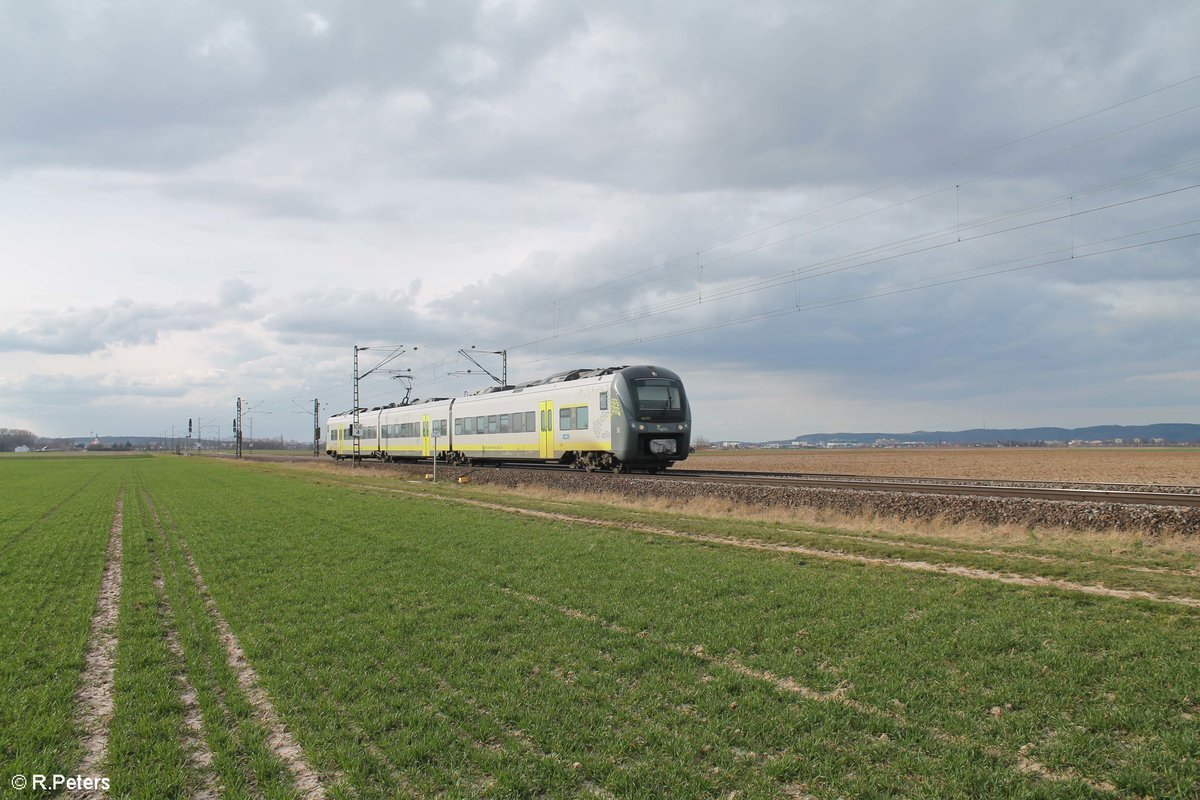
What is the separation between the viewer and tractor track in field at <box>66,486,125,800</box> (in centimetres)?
480

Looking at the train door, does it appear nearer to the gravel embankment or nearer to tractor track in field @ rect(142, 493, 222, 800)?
the gravel embankment

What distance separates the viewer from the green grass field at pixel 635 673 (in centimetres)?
454

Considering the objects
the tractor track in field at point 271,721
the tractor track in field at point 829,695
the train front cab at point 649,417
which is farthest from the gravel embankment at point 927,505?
the tractor track in field at point 271,721

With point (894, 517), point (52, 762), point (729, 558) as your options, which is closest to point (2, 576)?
point (52, 762)

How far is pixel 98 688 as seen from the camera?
20.5ft

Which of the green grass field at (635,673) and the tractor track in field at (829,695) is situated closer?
the tractor track in field at (829,695)

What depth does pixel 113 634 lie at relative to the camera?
8.02 metres

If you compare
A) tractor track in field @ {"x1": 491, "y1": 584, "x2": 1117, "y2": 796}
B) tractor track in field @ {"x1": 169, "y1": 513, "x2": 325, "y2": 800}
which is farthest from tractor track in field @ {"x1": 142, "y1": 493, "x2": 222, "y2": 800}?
tractor track in field @ {"x1": 491, "y1": 584, "x2": 1117, "y2": 796}

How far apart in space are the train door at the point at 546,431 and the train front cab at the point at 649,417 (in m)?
4.47

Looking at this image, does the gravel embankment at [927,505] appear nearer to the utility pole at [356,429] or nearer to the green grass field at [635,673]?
the green grass field at [635,673]

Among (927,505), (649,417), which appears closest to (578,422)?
(649,417)

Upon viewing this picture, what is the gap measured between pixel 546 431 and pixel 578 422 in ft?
8.83

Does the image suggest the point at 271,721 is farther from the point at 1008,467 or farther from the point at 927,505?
the point at 1008,467

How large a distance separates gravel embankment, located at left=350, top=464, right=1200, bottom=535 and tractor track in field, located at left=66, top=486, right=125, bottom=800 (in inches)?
551
